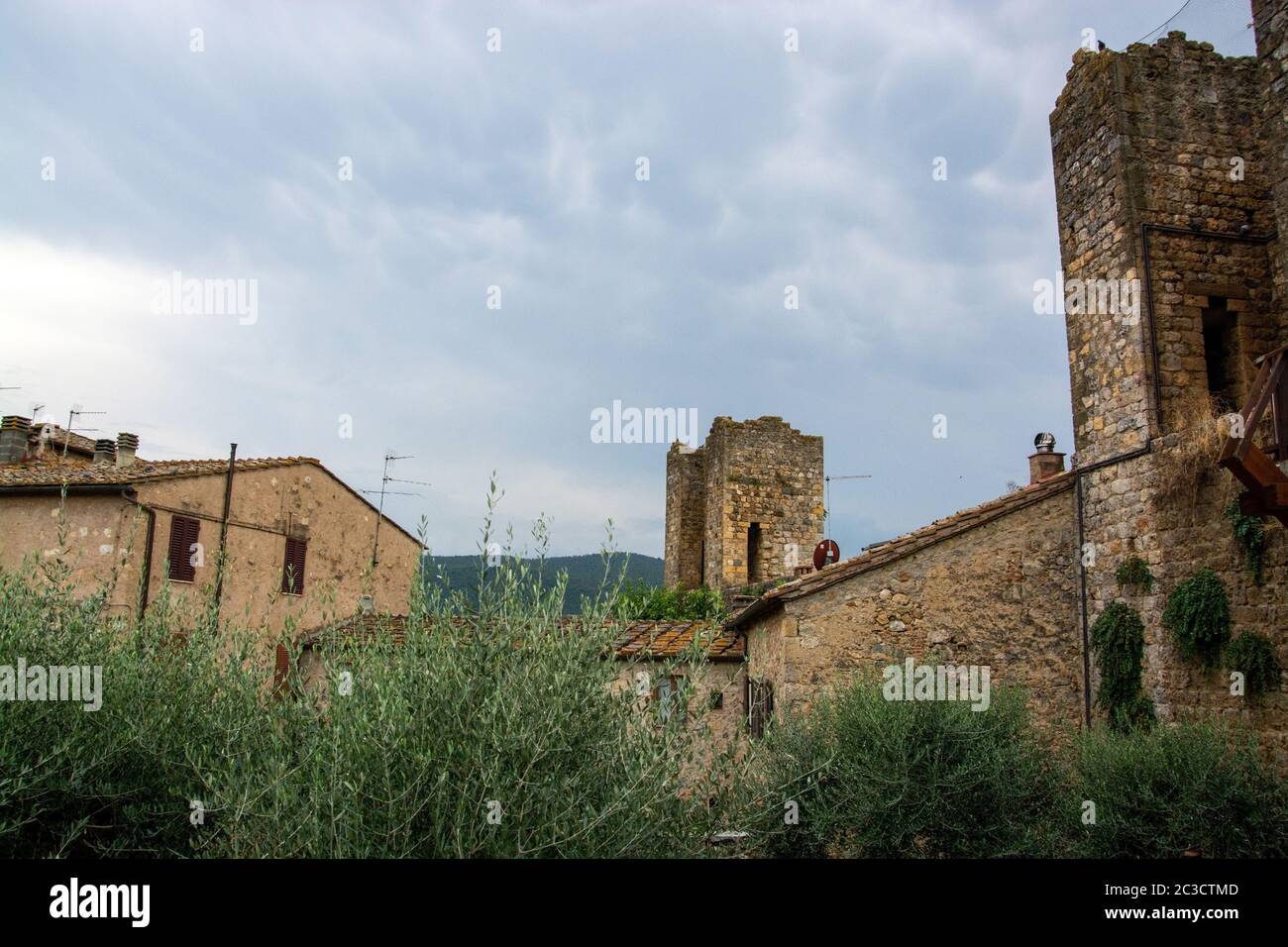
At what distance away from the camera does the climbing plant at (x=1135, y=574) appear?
10148mm

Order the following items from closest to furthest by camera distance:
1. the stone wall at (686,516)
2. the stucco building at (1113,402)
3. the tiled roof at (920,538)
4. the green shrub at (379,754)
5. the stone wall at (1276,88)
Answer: the green shrub at (379,754)
the stone wall at (1276,88)
the stucco building at (1113,402)
the tiled roof at (920,538)
the stone wall at (686,516)

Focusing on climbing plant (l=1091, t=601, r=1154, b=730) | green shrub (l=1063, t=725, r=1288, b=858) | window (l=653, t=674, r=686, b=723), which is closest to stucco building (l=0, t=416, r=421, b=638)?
window (l=653, t=674, r=686, b=723)

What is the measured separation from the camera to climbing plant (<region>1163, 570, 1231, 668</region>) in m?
9.15

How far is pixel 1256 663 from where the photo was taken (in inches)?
345

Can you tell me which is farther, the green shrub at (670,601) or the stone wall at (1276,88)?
the green shrub at (670,601)

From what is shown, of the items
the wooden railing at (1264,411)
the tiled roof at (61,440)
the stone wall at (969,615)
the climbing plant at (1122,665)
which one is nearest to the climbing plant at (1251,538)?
the wooden railing at (1264,411)

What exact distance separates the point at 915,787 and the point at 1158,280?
7.16 m

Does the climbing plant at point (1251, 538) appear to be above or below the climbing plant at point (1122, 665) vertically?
above

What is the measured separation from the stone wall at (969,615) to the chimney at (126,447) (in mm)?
15555

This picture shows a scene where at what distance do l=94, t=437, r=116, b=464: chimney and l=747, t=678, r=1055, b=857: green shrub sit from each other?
57.7 feet

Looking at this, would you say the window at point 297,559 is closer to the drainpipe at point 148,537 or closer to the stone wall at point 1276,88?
the drainpipe at point 148,537

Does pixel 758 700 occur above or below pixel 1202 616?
below

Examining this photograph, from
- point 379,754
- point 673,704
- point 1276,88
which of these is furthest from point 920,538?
point 379,754

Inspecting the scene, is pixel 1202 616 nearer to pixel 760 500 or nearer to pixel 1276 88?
pixel 1276 88
